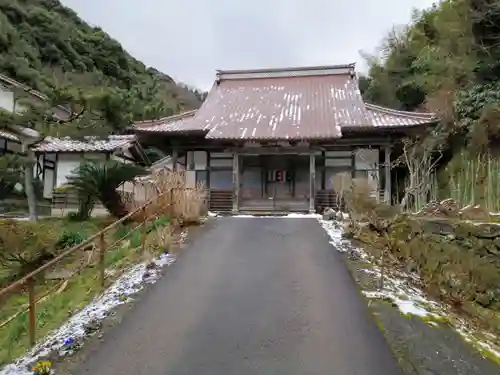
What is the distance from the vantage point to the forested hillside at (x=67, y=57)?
26.0 meters

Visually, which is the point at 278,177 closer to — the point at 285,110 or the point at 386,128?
the point at 285,110

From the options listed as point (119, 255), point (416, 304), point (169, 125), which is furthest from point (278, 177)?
point (416, 304)

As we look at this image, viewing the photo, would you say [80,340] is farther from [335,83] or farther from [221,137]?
[335,83]

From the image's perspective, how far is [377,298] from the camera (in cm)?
494

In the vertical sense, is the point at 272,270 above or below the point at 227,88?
below

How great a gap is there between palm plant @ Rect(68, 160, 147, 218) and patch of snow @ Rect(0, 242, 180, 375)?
18.8 feet

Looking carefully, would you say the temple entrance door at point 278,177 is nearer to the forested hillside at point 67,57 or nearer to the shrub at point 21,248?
the forested hillside at point 67,57

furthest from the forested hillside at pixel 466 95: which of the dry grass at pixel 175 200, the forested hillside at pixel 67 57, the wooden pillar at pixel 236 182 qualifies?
the forested hillside at pixel 67 57

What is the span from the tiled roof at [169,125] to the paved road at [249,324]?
8903 mm

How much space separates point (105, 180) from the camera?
1182 cm

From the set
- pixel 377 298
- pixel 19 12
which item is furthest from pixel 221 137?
pixel 19 12

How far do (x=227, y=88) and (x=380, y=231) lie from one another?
1398 centimetres

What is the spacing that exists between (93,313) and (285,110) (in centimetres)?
1372

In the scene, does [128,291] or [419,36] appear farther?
[419,36]
